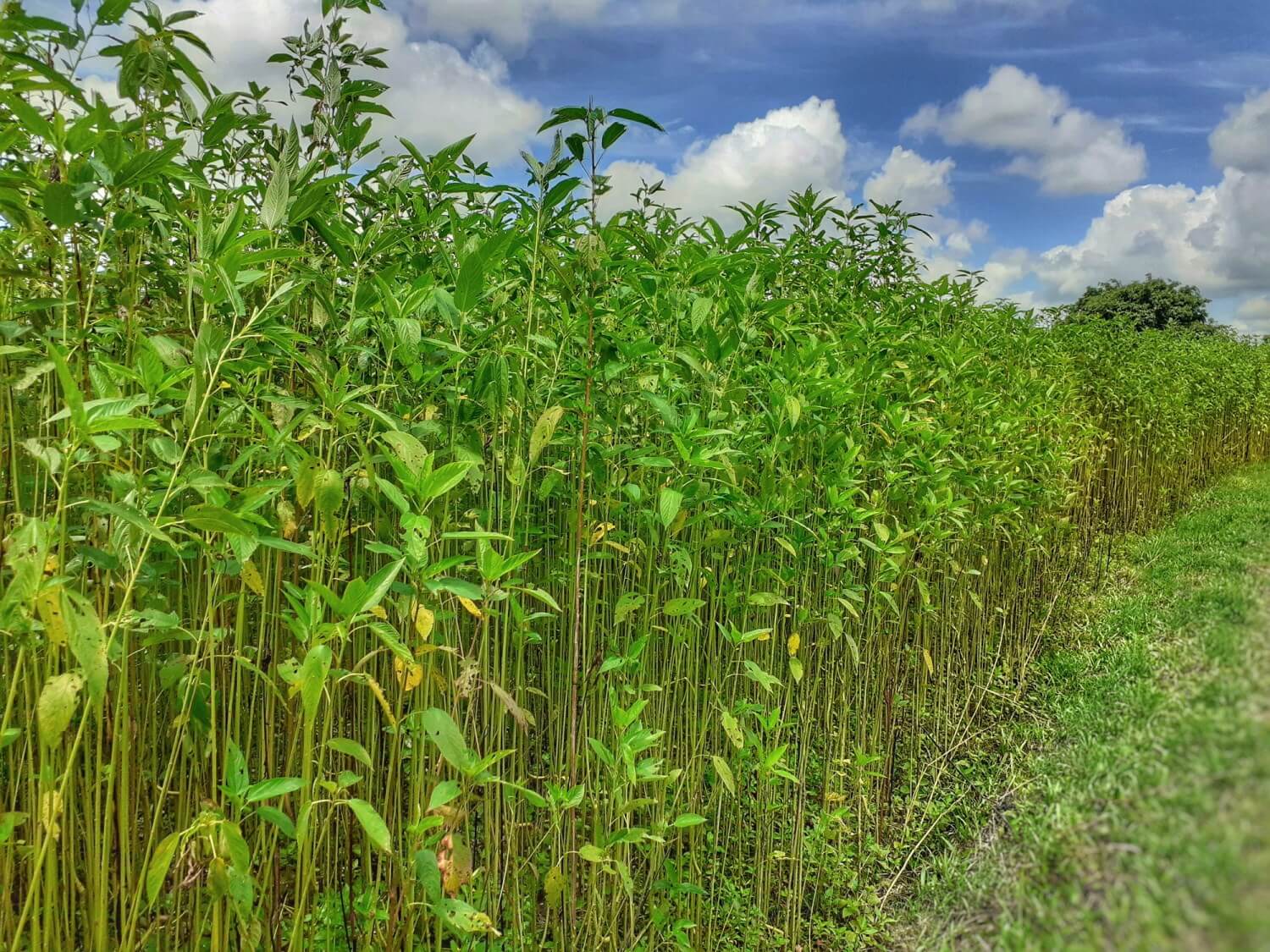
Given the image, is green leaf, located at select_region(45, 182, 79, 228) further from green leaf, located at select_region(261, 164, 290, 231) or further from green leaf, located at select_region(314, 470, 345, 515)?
green leaf, located at select_region(314, 470, 345, 515)

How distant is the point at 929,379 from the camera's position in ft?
11.7

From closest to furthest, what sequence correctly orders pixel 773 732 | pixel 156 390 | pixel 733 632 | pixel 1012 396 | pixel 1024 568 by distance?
pixel 156 390 → pixel 733 632 → pixel 773 732 → pixel 1012 396 → pixel 1024 568

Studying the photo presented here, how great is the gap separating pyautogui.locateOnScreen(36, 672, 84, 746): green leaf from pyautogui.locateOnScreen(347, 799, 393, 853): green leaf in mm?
395

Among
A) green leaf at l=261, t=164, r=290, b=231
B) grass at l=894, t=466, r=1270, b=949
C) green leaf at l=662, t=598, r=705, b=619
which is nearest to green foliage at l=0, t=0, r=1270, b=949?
green leaf at l=261, t=164, r=290, b=231

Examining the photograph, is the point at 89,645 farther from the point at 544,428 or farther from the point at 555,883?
the point at 555,883

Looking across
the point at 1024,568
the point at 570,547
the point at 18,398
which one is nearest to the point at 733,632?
the point at 570,547

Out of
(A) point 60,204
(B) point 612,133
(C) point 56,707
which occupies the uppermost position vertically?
(B) point 612,133

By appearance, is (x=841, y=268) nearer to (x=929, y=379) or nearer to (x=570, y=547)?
(x=929, y=379)

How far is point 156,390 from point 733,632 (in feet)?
4.45

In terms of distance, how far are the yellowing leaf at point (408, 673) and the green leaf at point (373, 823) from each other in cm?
20

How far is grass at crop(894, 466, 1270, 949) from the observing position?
18.5 inches

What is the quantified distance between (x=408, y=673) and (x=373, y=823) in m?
0.27

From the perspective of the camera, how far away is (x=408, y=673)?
4.74 ft

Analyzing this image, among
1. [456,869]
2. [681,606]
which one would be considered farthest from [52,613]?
[681,606]
